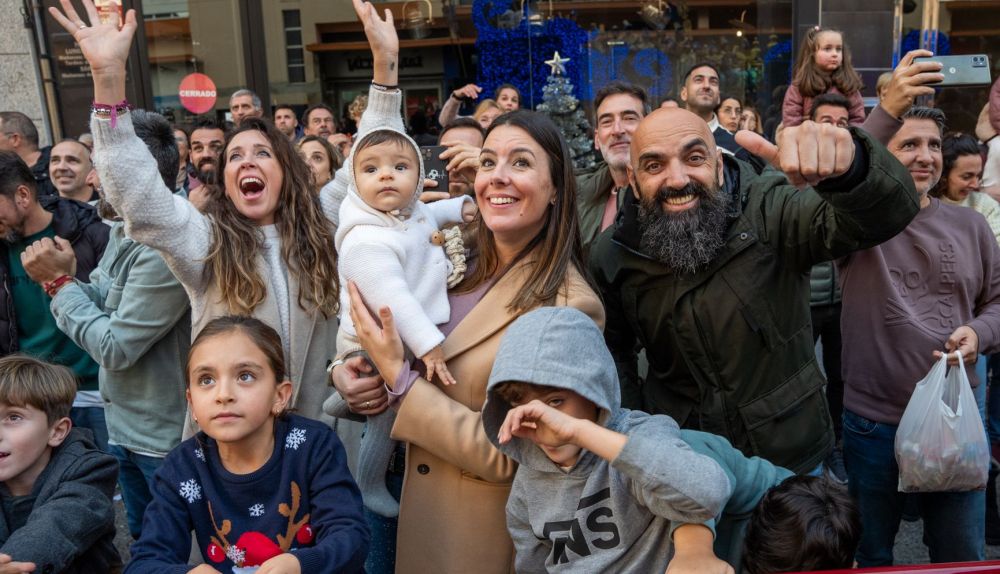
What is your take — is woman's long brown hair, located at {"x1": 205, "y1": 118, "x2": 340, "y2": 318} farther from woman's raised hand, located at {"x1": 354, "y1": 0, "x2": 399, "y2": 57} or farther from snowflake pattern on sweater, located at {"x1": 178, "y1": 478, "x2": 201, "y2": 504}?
snowflake pattern on sweater, located at {"x1": 178, "y1": 478, "x2": 201, "y2": 504}

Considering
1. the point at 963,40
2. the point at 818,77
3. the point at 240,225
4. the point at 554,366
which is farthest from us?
the point at 963,40

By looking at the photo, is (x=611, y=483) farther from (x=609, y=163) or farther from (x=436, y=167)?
(x=609, y=163)

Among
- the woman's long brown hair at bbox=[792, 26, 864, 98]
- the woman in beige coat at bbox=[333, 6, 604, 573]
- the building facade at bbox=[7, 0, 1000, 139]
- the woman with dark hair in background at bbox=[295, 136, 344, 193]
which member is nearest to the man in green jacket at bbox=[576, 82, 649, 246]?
the woman in beige coat at bbox=[333, 6, 604, 573]

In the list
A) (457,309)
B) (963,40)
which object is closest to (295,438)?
(457,309)

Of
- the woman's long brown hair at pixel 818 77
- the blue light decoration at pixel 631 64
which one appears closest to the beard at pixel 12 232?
the woman's long brown hair at pixel 818 77

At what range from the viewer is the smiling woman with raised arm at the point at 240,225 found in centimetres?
241

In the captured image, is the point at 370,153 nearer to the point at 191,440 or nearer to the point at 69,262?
the point at 191,440

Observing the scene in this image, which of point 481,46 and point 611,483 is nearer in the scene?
point 611,483

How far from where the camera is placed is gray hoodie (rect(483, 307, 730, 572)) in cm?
189

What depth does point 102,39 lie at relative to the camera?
243 cm

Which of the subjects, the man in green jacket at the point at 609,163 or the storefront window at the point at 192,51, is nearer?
the man in green jacket at the point at 609,163

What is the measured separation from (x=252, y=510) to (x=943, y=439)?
2.23m

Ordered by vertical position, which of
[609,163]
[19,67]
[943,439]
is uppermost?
[19,67]

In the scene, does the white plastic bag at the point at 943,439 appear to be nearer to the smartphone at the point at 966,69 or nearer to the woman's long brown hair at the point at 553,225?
the woman's long brown hair at the point at 553,225
